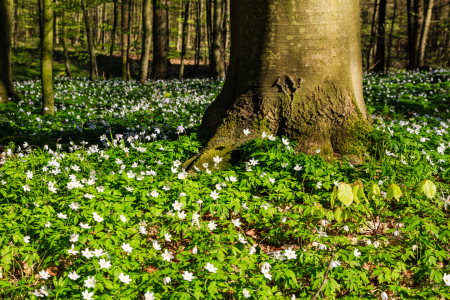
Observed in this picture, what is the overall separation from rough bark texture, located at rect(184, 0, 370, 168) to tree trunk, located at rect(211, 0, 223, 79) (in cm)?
1115

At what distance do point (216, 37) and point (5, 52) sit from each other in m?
8.77

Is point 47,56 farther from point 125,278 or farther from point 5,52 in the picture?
point 125,278

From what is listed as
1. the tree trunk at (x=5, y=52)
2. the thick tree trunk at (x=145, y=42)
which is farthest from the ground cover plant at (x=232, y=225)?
the thick tree trunk at (x=145, y=42)

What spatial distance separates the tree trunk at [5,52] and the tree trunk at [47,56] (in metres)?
2.46

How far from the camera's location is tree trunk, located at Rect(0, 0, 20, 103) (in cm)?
880

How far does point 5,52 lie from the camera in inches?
352

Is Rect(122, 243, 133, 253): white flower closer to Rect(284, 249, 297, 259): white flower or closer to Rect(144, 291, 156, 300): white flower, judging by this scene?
Rect(144, 291, 156, 300): white flower

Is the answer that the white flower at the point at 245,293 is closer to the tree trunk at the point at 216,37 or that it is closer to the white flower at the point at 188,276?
the white flower at the point at 188,276

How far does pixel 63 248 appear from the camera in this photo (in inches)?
94.9

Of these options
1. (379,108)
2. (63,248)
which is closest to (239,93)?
(63,248)

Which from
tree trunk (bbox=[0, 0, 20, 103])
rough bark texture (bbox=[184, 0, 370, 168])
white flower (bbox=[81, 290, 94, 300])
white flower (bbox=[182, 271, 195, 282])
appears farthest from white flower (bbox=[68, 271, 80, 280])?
tree trunk (bbox=[0, 0, 20, 103])

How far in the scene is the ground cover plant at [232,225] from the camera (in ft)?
7.14

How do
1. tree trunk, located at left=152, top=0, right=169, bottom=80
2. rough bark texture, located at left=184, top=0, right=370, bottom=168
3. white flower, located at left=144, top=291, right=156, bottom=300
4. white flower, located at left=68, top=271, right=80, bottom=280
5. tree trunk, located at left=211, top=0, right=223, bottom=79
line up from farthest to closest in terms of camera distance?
tree trunk, located at left=211, top=0, right=223, bottom=79
tree trunk, located at left=152, top=0, right=169, bottom=80
rough bark texture, located at left=184, top=0, right=370, bottom=168
white flower, located at left=68, top=271, right=80, bottom=280
white flower, located at left=144, top=291, right=156, bottom=300

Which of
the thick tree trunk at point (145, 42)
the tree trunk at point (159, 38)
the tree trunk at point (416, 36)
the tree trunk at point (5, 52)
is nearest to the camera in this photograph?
the tree trunk at point (5, 52)
